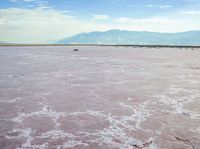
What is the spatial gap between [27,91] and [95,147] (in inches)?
388

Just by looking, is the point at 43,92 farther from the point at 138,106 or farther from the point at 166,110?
the point at 166,110

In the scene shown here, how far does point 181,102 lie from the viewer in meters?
12.8

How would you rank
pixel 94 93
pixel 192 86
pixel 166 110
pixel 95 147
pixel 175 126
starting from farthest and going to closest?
pixel 192 86, pixel 94 93, pixel 166 110, pixel 175 126, pixel 95 147

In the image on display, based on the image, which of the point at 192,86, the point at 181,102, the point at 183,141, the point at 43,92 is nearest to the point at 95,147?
the point at 183,141

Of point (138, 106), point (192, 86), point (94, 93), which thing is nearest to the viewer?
point (138, 106)

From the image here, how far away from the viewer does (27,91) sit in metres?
15.6

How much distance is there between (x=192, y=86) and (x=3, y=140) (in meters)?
14.6

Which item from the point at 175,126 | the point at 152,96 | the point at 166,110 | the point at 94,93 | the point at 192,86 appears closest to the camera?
the point at 175,126

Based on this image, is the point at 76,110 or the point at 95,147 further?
the point at 76,110

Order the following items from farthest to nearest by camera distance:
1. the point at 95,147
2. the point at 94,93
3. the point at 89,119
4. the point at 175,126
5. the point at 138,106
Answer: the point at 94,93, the point at 138,106, the point at 89,119, the point at 175,126, the point at 95,147

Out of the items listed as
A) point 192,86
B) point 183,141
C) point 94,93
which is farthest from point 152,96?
point 183,141

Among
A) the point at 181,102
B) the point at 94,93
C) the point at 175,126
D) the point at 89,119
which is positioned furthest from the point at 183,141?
the point at 94,93

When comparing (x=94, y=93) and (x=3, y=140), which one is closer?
(x=3, y=140)

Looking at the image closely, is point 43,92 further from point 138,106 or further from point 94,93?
point 138,106
